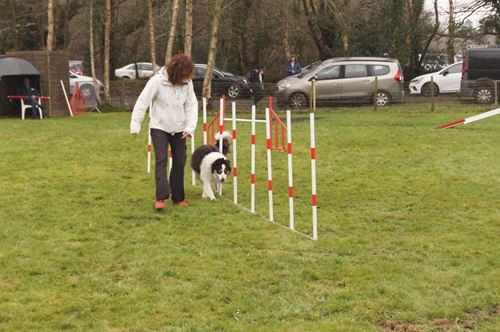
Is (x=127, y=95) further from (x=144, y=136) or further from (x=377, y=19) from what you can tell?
(x=377, y=19)

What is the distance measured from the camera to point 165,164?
8086 millimetres

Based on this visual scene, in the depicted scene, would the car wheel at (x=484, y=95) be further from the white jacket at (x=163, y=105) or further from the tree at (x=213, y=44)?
the white jacket at (x=163, y=105)

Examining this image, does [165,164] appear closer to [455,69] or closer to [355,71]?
[355,71]

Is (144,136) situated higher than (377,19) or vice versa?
(377,19)

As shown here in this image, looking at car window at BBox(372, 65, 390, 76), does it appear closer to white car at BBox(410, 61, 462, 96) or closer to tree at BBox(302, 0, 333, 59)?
white car at BBox(410, 61, 462, 96)

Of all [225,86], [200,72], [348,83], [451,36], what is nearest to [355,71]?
[348,83]

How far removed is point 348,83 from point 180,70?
1559cm

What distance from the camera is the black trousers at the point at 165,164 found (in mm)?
8047

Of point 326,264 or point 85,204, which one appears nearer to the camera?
point 326,264

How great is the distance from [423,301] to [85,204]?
4861mm

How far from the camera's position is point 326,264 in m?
6.01

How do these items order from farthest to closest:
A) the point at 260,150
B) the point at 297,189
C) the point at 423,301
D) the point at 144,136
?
the point at 144,136 < the point at 260,150 < the point at 297,189 < the point at 423,301

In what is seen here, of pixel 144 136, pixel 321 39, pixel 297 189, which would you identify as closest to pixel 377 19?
pixel 321 39

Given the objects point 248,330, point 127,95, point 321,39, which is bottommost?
point 248,330
